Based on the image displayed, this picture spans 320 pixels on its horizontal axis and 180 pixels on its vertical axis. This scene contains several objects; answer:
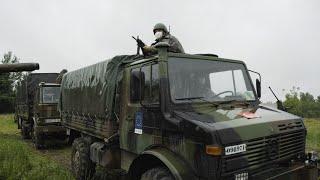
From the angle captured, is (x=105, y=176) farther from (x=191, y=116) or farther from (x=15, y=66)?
(x=191, y=116)

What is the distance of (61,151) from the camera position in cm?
1368

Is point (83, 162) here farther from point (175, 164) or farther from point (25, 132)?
point (25, 132)

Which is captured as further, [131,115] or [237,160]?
[131,115]

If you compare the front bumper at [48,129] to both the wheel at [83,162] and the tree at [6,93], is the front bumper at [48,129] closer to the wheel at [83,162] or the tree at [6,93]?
the wheel at [83,162]

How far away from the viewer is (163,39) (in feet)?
21.4

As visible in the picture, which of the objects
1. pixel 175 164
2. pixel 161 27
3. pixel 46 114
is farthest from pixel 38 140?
pixel 175 164

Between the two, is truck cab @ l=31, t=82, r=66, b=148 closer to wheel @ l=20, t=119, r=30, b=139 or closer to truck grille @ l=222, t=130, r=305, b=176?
wheel @ l=20, t=119, r=30, b=139

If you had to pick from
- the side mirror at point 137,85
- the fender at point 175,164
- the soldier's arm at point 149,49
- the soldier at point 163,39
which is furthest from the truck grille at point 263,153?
the soldier's arm at point 149,49

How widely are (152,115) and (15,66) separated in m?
4.11

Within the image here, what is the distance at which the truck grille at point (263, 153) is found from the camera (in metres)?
4.26

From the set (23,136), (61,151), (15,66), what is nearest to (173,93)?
(15,66)

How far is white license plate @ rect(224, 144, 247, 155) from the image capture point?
13.7ft

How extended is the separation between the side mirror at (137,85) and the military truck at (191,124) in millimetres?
14

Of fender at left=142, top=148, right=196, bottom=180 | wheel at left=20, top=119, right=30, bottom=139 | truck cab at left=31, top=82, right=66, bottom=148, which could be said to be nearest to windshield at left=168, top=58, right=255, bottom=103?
fender at left=142, top=148, right=196, bottom=180
